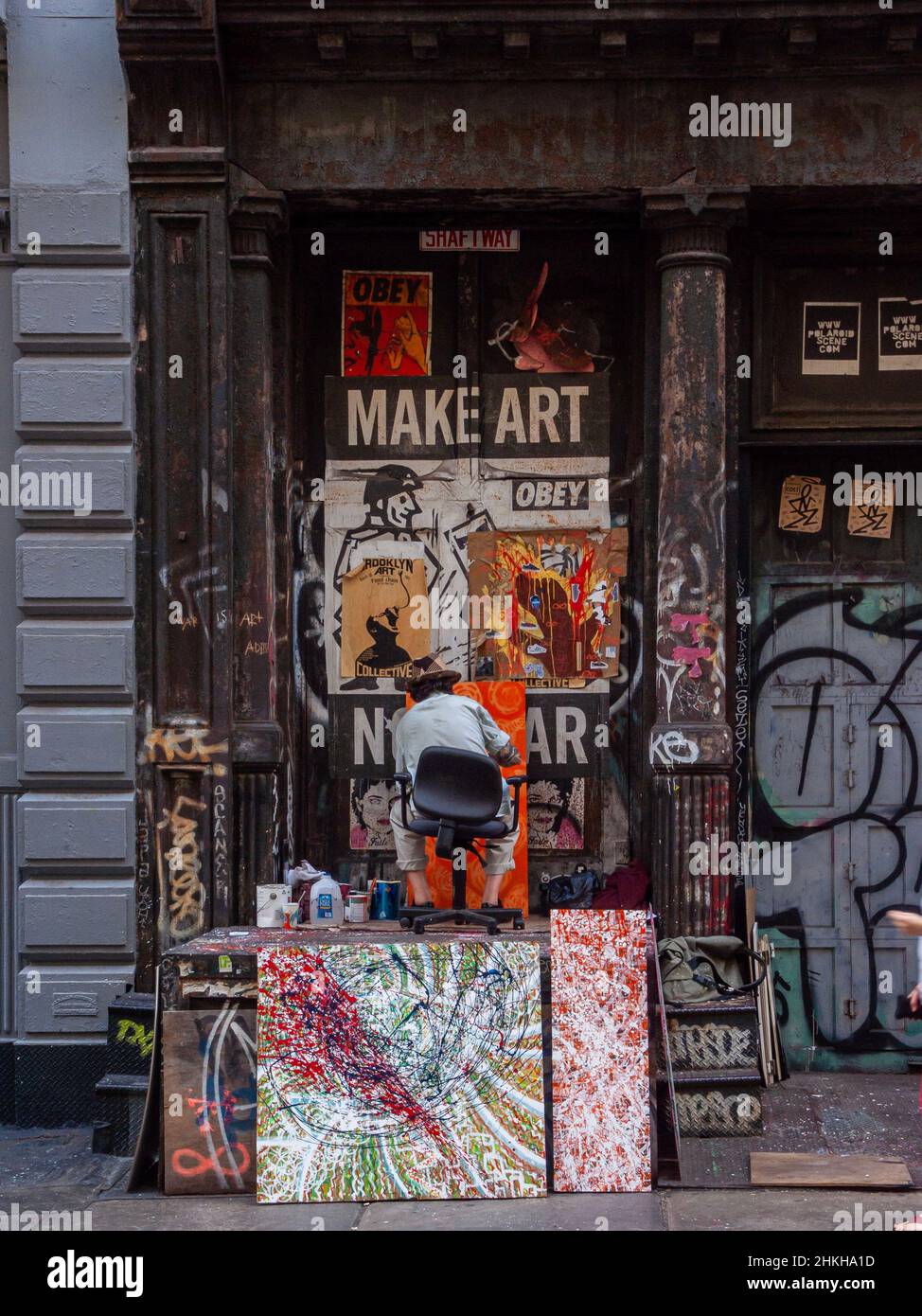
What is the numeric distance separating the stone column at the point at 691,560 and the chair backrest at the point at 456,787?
119 cm

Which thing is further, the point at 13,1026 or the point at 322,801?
the point at 322,801

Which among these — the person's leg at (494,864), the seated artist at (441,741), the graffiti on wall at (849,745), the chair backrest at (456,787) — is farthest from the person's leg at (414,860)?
the graffiti on wall at (849,745)

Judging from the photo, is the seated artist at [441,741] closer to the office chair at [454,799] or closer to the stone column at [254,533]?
the office chair at [454,799]

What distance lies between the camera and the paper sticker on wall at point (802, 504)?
28.4 feet

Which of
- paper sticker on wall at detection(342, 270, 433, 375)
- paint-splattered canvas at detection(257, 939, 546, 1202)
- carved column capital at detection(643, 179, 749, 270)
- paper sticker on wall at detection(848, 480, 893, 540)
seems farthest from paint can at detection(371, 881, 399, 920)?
carved column capital at detection(643, 179, 749, 270)

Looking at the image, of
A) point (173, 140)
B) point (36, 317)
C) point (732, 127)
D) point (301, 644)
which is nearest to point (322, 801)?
point (301, 644)

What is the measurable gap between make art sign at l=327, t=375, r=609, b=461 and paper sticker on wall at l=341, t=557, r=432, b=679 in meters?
0.70

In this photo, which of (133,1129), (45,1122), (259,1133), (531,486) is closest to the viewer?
(259,1133)

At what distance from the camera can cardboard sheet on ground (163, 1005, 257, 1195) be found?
643 centimetres

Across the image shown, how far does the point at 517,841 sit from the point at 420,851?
0.82 m

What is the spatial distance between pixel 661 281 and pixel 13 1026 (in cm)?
547

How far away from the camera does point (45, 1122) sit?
25.6 ft

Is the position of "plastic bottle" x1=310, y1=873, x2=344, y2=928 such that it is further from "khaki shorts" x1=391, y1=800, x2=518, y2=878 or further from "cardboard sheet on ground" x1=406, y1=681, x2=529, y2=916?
"cardboard sheet on ground" x1=406, y1=681, x2=529, y2=916

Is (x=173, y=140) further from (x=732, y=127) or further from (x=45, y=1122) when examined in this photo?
(x=45, y=1122)
